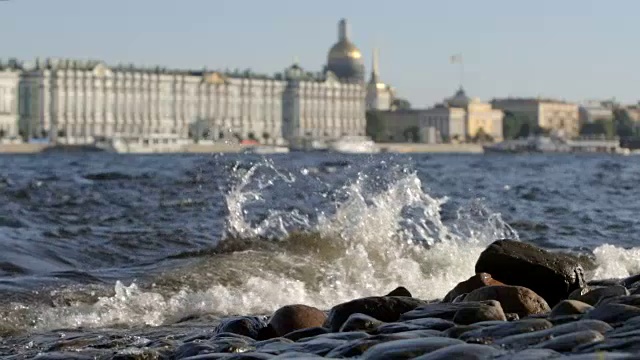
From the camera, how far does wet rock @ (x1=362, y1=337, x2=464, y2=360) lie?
19.1 ft

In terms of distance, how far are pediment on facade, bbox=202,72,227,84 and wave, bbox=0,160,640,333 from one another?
128 m

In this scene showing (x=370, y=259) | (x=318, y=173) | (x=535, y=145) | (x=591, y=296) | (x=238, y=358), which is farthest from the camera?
(x=535, y=145)

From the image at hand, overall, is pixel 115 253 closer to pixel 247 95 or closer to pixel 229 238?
pixel 229 238

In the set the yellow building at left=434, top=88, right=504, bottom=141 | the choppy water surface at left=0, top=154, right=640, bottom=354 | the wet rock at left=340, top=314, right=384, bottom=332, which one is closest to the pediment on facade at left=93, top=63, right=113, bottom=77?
the yellow building at left=434, top=88, right=504, bottom=141

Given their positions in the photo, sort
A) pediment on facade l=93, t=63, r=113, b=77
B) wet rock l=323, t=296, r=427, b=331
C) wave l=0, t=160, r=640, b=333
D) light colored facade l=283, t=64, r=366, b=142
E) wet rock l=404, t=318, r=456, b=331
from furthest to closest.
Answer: light colored facade l=283, t=64, r=366, b=142, pediment on facade l=93, t=63, r=113, b=77, wave l=0, t=160, r=640, b=333, wet rock l=323, t=296, r=427, b=331, wet rock l=404, t=318, r=456, b=331

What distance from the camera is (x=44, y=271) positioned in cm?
1282

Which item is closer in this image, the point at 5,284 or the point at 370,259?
the point at 5,284

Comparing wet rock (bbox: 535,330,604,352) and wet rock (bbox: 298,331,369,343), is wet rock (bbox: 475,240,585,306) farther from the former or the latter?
wet rock (bbox: 535,330,604,352)

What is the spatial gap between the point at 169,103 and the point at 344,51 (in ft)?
139

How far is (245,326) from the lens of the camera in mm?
7555

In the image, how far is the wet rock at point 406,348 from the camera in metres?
5.82

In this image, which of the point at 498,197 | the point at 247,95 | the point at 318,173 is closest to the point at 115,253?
the point at 498,197

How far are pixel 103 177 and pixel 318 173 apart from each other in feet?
24.4

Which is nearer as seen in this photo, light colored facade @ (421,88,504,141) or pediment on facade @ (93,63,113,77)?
pediment on facade @ (93,63,113,77)
